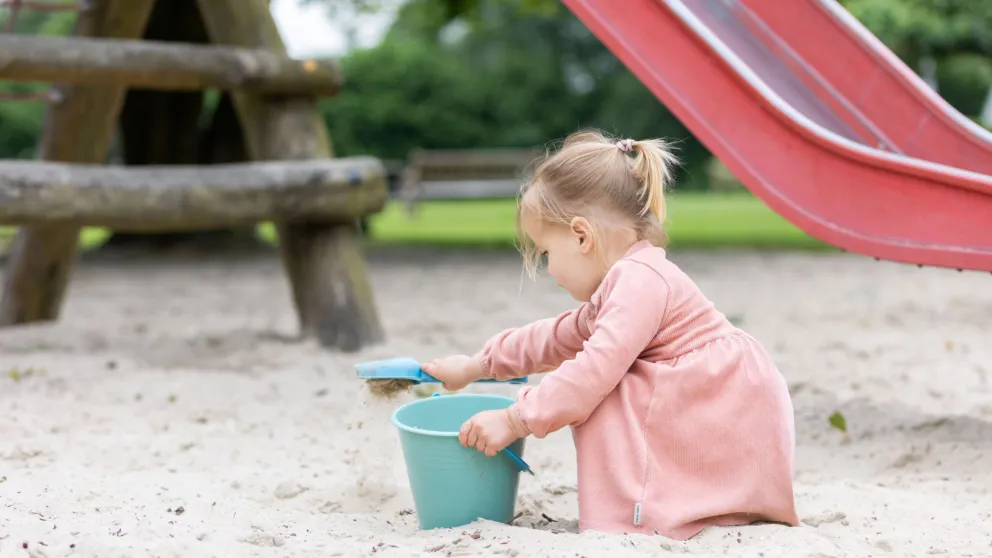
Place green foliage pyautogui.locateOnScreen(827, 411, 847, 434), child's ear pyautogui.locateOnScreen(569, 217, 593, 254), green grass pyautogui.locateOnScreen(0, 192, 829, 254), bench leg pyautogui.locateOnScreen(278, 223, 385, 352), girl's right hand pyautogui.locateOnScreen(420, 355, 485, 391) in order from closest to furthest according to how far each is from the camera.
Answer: child's ear pyautogui.locateOnScreen(569, 217, 593, 254) → girl's right hand pyautogui.locateOnScreen(420, 355, 485, 391) → green foliage pyautogui.locateOnScreen(827, 411, 847, 434) → bench leg pyautogui.locateOnScreen(278, 223, 385, 352) → green grass pyautogui.locateOnScreen(0, 192, 829, 254)

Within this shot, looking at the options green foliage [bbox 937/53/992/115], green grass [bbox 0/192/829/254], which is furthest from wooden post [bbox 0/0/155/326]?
green foliage [bbox 937/53/992/115]

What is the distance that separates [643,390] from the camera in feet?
5.88

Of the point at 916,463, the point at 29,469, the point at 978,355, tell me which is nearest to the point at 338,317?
the point at 29,469

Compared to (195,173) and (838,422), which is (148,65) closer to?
(195,173)

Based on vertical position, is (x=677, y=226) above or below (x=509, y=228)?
above

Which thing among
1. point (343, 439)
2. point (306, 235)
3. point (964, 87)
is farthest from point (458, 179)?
point (964, 87)

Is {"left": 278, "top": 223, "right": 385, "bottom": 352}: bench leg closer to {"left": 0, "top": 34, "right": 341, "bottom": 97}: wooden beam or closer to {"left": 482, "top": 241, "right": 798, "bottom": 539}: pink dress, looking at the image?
{"left": 0, "top": 34, "right": 341, "bottom": 97}: wooden beam

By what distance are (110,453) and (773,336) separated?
2722mm

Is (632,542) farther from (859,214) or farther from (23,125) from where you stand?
(23,125)

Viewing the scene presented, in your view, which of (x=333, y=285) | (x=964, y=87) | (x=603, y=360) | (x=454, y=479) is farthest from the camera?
(x=964, y=87)

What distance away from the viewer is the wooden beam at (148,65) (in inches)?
126

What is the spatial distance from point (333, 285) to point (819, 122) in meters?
1.86

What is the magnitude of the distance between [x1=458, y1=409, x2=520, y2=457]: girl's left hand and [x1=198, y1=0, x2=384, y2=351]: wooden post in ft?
6.17

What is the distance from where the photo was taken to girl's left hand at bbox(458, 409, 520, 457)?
1773mm
